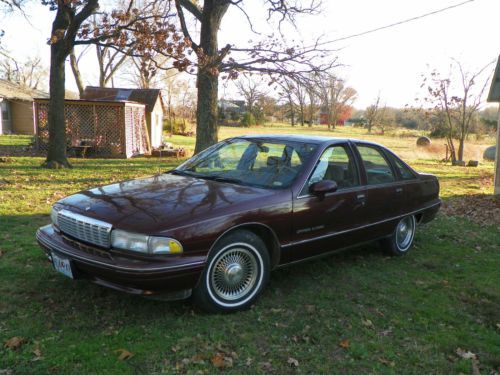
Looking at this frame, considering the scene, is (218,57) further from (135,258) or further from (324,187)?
(135,258)

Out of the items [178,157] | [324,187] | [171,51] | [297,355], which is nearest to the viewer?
[297,355]

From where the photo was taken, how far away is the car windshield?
14.6ft

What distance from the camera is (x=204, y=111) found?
47.6ft

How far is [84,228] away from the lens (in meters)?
3.64

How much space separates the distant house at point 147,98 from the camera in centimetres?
2278

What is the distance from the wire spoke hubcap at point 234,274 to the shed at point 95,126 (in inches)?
584

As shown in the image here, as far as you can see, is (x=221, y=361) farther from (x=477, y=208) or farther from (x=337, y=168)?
(x=477, y=208)

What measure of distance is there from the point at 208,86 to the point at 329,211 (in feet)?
35.0

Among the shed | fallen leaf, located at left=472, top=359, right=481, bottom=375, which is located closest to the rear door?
fallen leaf, located at left=472, top=359, right=481, bottom=375

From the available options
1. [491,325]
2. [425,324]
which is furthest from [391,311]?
[491,325]

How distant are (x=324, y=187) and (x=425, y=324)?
1.50 metres

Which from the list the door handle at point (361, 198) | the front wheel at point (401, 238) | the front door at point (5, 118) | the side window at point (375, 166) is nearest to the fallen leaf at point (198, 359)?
the door handle at point (361, 198)

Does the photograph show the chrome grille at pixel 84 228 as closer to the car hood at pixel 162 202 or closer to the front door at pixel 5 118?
the car hood at pixel 162 202

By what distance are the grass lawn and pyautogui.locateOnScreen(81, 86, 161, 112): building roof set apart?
1855 centimetres
